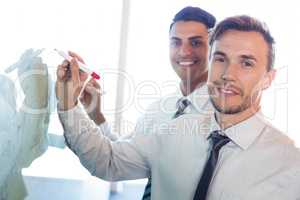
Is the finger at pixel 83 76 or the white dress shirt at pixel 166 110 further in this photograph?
the white dress shirt at pixel 166 110

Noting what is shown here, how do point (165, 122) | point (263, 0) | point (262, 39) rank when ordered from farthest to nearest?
point (263, 0) → point (165, 122) → point (262, 39)

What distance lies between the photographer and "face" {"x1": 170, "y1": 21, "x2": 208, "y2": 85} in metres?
1.14

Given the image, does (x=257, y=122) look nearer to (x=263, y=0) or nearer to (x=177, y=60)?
(x=177, y=60)

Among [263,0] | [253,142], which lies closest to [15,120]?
[253,142]

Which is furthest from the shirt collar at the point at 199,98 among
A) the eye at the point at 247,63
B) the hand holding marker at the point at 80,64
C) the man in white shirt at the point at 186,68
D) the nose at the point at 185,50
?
the hand holding marker at the point at 80,64

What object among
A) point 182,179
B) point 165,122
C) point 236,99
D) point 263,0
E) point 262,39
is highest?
point 263,0

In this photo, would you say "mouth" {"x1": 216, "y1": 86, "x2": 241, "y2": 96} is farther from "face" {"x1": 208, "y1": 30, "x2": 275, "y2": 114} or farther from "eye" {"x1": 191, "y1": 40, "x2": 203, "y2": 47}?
"eye" {"x1": 191, "y1": 40, "x2": 203, "y2": 47}

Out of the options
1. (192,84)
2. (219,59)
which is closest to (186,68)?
(192,84)

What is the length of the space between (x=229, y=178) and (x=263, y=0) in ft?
3.36

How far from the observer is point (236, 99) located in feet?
2.89

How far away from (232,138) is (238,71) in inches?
7.4

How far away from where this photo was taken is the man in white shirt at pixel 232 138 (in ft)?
2.80

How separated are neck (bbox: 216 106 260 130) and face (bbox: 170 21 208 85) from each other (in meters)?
0.28

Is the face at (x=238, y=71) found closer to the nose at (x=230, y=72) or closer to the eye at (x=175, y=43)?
the nose at (x=230, y=72)
